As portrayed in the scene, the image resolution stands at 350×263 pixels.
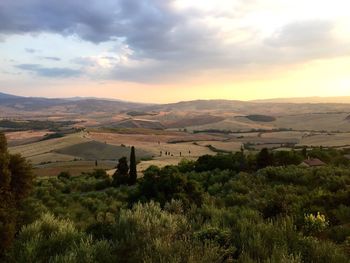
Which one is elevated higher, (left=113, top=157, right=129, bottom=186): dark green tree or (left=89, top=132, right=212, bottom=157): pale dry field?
(left=113, top=157, right=129, bottom=186): dark green tree

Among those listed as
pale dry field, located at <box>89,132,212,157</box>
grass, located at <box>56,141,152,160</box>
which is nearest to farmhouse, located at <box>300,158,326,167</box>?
pale dry field, located at <box>89,132,212,157</box>

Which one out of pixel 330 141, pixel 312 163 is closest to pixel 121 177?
pixel 312 163

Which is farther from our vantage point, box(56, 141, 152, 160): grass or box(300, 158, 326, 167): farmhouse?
box(56, 141, 152, 160): grass

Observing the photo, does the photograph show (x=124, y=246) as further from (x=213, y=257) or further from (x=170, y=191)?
(x=170, y=191)

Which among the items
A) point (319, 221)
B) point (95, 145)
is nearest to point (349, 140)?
point (95, 145)

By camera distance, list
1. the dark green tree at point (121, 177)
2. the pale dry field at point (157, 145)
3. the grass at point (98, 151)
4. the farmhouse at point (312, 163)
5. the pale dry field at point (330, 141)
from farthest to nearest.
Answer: the pale dry field at point (157, 145)
the grass at point (98, 151)
the pale dry field at point (330, 141)
the dark green tree at point (121, 177)
the farmhouse at point (312, 163)

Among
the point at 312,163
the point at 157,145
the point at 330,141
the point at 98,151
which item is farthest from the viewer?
the point at 157,145

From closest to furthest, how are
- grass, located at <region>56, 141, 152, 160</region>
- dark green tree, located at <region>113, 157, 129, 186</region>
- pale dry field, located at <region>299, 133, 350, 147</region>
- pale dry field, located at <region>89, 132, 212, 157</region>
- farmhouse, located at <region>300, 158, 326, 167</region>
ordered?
farmhouse, located at <region>300, 158, 326, 167</region>, dark green tree, located at <region>113, 157, 129, 186</region>, pale dry field, located at <region>299, 133, 350, 147</region>, grass, located at <region>56, 141, 152, 160</region>, pale dry field, located at <region>89, 132, 212, 157</region>

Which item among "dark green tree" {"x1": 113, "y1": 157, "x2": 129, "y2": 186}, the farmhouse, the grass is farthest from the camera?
the grass

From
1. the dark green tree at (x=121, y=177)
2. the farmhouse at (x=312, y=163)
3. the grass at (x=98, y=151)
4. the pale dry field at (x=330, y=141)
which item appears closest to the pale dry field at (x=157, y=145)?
the grass at (x=98, y=151)

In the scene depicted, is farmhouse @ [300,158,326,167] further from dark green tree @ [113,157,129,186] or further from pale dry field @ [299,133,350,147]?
pale dry field @ [299,133,350,147]

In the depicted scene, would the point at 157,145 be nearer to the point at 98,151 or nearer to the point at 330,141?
the point at 98,151

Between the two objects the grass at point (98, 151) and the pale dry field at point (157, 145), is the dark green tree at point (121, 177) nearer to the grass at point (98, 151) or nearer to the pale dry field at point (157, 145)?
the pale dry field at point (157, 145)

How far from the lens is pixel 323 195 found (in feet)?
64.7
